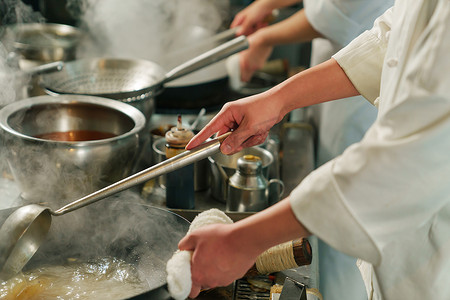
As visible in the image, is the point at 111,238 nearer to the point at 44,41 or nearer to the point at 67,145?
the point at 67,145

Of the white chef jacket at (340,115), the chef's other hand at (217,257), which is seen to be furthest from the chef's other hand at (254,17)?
the chef's other hand at (217,257)

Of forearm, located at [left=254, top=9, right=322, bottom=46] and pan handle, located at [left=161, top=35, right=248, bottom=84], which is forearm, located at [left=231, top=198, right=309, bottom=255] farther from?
forearm, located at [left=254, top=9, right=322, bottom=46]

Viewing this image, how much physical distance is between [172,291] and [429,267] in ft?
1.93

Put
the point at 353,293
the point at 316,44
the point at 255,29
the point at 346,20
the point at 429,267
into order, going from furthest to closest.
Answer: the point at 255,29 < the point at 316,44 < the point at 353,293 < the point at 346,20 < the point at 429,267

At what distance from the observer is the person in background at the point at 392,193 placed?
870mm

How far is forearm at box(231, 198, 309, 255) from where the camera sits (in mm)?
934

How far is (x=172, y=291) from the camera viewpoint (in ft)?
3.20

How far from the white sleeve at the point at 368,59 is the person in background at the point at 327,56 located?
649mm

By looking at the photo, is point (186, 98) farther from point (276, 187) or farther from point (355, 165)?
point (355, 165)

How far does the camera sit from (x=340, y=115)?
219 cm

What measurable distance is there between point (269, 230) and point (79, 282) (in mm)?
617

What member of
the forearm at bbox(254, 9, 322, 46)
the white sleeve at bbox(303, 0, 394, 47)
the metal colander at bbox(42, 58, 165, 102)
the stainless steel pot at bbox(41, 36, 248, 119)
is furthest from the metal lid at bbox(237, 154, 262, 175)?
the forearm at bbox(254, 9, 322, 46)

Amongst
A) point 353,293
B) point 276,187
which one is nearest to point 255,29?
point 276,187

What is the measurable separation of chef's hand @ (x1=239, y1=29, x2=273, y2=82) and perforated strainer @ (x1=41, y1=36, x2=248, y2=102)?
0.29m
